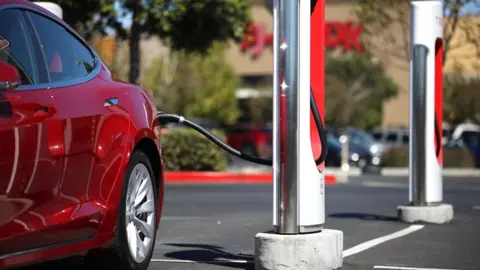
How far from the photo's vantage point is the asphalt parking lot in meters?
7.17

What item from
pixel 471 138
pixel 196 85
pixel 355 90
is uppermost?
pixel 196 85

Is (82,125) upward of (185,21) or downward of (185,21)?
downward

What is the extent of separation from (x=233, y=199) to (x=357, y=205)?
200 centimetres

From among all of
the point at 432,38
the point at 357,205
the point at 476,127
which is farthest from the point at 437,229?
the point at 476,127

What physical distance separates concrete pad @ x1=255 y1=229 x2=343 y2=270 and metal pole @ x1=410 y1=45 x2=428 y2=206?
4171mm

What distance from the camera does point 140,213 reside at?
618cm

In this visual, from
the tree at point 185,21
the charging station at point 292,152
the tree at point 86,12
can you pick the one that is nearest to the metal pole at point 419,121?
the charging station at point 292,152

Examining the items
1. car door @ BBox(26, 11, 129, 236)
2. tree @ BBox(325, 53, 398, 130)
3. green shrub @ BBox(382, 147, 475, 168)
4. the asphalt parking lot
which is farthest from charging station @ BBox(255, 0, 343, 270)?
tree @ BBox(325, 53, 398, 130)

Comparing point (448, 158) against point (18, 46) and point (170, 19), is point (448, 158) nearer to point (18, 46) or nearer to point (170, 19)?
point (170, 19)

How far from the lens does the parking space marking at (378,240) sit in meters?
7.80

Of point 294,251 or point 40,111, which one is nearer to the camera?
point 40,111

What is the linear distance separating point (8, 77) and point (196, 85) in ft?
182

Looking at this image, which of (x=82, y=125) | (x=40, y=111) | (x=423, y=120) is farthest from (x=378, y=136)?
(x=40, y=111)

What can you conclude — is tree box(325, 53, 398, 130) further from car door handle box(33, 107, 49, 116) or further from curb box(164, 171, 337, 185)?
car door handle box(33, 107, 49, 116)
